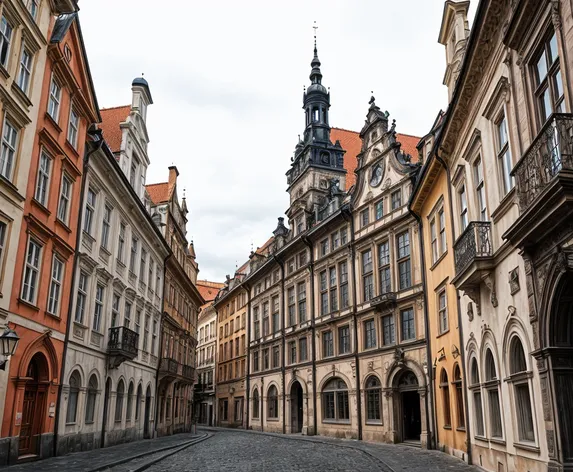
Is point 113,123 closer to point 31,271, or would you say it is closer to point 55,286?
point 55,286

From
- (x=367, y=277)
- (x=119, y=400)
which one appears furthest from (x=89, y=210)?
(x=367, y=277)

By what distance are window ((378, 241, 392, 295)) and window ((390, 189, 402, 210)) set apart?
2062mm

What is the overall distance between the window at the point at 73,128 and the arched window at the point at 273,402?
2812 centimetres

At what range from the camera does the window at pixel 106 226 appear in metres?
25.2

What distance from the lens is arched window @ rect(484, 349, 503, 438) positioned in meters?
14.6

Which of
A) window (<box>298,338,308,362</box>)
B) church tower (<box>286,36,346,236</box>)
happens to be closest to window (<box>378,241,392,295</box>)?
church tower (<box>286,36,346,236</box>)

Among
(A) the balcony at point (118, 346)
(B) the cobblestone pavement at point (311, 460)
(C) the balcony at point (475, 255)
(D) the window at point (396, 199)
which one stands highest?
(D) the window at point (396, 199)

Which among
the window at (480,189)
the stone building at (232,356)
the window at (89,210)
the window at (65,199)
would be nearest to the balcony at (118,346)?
the window at (89,210)

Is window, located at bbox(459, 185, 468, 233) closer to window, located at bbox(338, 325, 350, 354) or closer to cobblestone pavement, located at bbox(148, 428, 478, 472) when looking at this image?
cobblestone pavement, located at bbox(148, 428, 478, 472)

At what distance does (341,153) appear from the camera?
49.0m

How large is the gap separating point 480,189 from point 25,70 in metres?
13.5

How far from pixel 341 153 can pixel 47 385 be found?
3444 cm

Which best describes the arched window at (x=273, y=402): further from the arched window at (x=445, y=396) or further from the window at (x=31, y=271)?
the window at (x=31, y=271)

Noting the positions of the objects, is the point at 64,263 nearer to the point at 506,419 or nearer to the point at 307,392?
the point at 506,419
